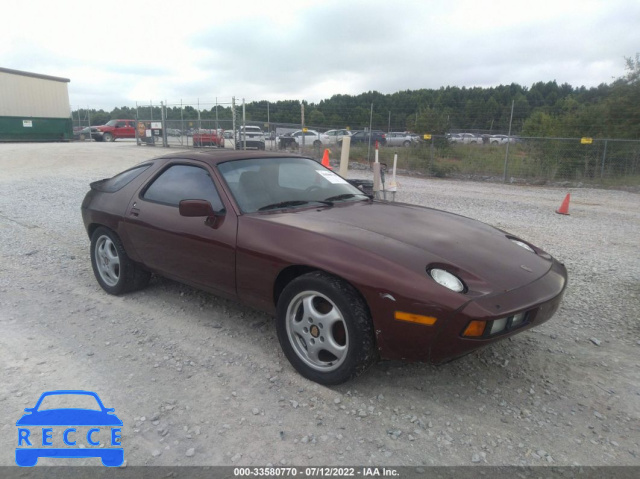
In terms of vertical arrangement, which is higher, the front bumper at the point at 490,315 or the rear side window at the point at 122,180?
the rear side window at the point at 122,180

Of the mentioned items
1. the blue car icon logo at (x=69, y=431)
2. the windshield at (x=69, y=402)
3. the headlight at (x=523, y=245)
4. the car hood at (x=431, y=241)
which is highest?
the car hood at (x=431, y=241)

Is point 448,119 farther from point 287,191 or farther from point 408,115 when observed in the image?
point 287,191

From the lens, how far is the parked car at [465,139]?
1833 centimetres

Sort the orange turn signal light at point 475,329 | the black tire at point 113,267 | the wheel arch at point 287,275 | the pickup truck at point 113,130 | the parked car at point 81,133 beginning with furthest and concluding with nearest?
the parked car at point 81,133, the pickup truck at point 113,130, the black tire at point 113,267, the wheel arch at point 287,275, the orange turn signal light at point 475,329

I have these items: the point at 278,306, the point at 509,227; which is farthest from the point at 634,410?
the point at 509,227

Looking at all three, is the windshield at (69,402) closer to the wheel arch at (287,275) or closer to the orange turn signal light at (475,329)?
the wheel arch at (287,275)

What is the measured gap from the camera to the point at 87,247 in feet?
20.3

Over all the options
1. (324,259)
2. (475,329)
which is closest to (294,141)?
(324,259)

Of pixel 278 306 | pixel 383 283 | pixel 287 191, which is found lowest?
pixel 278 306

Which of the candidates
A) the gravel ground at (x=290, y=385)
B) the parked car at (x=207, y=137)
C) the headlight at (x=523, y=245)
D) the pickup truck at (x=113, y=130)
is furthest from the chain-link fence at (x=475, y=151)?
the headlight at (x=523, y=245)

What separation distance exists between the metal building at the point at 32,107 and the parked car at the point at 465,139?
90.9 ft

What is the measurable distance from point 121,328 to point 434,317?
8.34ft

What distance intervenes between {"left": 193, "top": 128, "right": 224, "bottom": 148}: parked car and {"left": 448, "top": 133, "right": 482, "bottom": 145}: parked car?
12.1 m

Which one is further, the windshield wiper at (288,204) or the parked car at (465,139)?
the parked car at (465,139)
